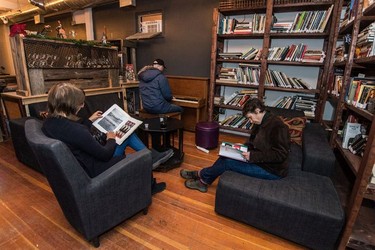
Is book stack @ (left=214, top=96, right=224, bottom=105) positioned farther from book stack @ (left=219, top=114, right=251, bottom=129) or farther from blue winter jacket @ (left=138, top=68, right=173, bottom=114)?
blue winter jacket @ (left=138, top=68, right=173, bottom=114)

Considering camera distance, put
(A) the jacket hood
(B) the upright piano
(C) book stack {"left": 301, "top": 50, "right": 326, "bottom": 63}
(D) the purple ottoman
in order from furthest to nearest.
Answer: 1. (B) the upright piano
2. (A) the jacket hood
3. (D) the purple ottoman
4. (C) book stack {"left": 301, "top": 50, "right": 326, "bottom": 63}

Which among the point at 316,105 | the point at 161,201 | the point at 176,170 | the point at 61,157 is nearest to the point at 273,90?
the point at 316,105

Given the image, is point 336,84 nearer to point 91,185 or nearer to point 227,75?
point 227,75

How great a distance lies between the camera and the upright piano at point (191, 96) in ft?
11.9

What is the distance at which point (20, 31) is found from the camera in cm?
245

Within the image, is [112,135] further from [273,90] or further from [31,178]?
[273,90]

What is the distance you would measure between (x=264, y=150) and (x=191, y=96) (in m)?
2.35

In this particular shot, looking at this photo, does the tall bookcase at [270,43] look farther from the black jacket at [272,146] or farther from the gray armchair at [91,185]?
the gray armchair at [91,185]

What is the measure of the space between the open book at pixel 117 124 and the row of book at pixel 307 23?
243 cm

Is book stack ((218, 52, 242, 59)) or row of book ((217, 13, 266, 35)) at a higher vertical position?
row of book ((217, 13, 266, 35))

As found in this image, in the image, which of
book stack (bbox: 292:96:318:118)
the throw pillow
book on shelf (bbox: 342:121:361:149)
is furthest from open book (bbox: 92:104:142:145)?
book stack (bbox: 292:96:318:118)

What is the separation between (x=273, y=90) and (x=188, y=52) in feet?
5.77

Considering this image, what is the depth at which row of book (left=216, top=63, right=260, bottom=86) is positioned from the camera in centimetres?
322

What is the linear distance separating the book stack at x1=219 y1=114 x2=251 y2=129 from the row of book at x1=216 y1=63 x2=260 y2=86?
1.94ft
